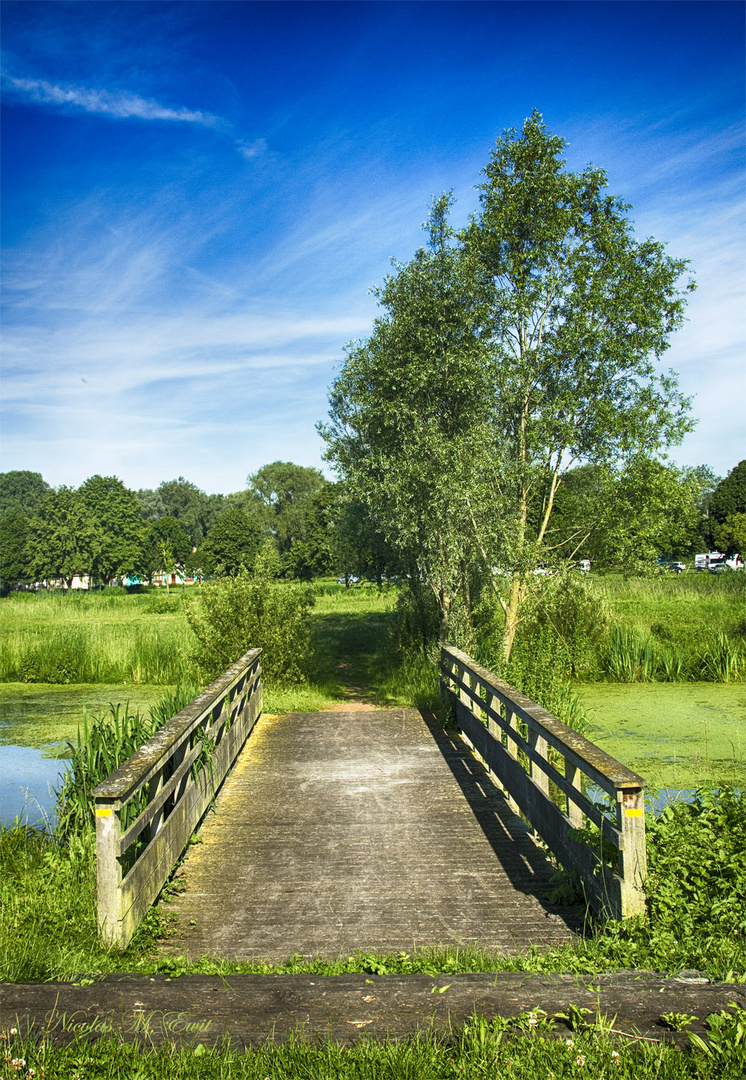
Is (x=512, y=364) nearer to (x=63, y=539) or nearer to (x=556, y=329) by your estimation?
(x=556, y=329)

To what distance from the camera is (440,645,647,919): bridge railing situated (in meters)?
4.21

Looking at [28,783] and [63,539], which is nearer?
[28,783]

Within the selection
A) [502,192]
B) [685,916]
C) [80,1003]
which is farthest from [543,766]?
[502,192]

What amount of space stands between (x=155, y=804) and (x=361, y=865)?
151 centimetres

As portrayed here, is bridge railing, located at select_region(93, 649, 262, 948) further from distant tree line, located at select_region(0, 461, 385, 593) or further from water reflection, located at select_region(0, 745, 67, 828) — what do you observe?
distant tree line, located at select_region(0, 461, 385, 593)

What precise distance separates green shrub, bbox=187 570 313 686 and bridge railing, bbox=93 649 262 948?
523cm

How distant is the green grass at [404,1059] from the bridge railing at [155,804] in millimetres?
1285

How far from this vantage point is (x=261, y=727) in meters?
10.6

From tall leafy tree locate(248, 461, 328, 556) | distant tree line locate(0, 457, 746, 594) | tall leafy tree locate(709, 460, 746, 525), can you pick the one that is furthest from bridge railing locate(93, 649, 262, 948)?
tall leafy tree locate(248, 461, 328, 556)

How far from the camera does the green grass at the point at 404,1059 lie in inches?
111

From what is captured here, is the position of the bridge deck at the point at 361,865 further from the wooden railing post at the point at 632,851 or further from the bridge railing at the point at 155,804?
the wooden railing post at the point at 632,851

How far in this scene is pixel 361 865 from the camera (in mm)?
5555

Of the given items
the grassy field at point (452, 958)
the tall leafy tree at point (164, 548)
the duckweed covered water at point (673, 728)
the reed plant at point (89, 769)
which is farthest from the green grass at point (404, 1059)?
the tall leafy tree at point (164, 548)

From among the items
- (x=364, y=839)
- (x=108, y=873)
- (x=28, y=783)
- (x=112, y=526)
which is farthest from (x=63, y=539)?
(x=108, y=873)
